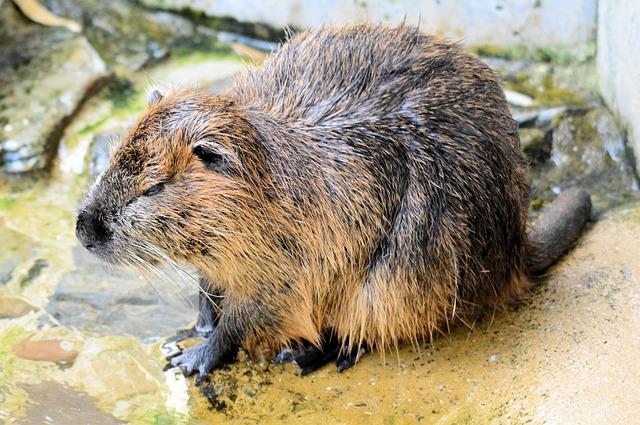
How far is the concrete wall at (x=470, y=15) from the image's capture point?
5.32 metres

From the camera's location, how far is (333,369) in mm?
3678

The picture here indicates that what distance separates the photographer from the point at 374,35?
3727mm

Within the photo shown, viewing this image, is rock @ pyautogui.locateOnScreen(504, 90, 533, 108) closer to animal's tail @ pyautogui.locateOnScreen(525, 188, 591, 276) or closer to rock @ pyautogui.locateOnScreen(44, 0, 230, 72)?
animal's tail @ pyautogui.locateOnScreen(525, 188, 591, 276)

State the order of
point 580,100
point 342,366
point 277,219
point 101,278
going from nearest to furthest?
point 277,219 → point 342,366 → point 101,278 → point 580,100

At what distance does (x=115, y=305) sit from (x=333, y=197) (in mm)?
1319

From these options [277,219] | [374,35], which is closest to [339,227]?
[277,219]

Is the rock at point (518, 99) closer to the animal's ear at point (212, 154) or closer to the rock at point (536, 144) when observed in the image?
the rock at point (536, 144)

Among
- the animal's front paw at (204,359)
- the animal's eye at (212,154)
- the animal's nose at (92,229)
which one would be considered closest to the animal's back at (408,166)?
the animal's eye at (212,154)

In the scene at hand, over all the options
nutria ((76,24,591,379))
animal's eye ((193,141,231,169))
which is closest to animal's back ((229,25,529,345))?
nutria ((76,24,591,379))

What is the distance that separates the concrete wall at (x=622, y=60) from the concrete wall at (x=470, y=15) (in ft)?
0.81

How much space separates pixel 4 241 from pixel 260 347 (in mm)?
1661

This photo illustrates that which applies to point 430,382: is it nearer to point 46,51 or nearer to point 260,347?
point 260,347

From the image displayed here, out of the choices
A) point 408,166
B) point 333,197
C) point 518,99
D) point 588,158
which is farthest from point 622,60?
point 333,197

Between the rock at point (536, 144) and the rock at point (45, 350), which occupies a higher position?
the rock at point (536, 144)
